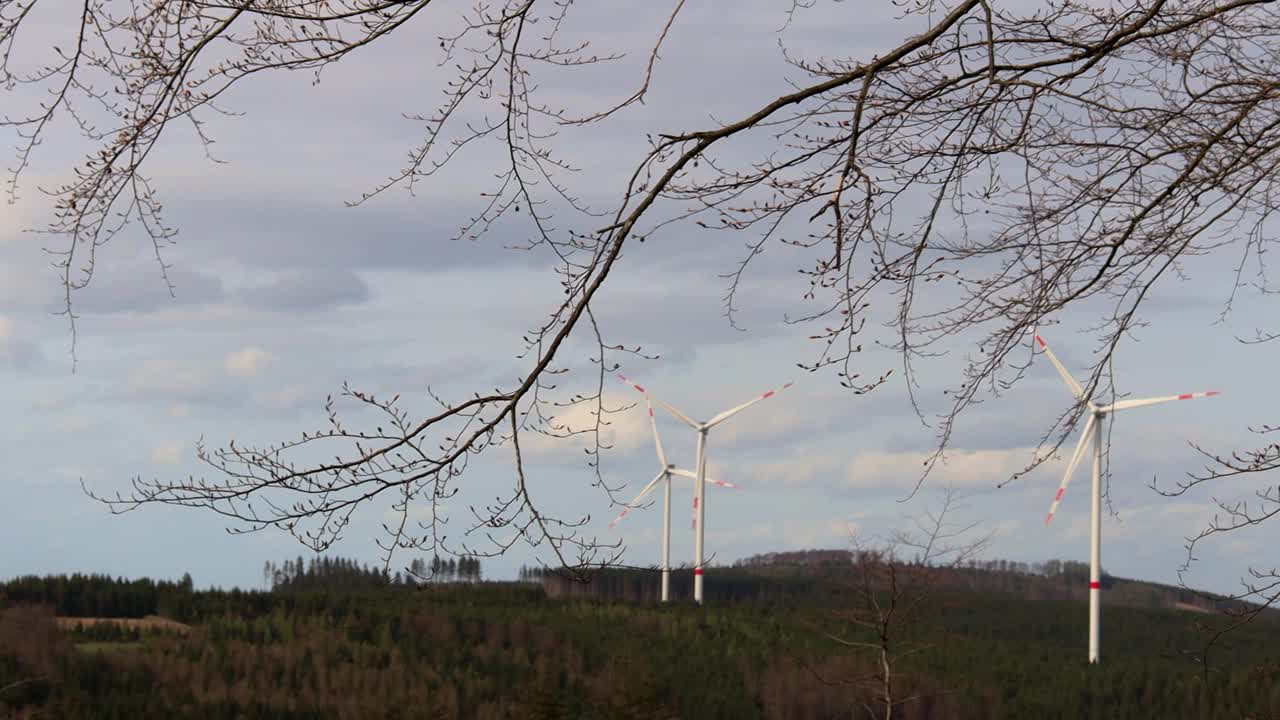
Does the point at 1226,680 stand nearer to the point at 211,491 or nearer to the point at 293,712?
the point at 293,712

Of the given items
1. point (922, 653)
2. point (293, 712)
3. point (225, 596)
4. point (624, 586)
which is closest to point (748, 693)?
point (922, 653)

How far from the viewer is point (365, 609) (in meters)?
29.8

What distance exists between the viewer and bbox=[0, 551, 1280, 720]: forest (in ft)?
65.3

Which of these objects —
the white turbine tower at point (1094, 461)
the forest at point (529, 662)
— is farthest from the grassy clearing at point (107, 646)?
the white turbine tower at point (1094, 461)

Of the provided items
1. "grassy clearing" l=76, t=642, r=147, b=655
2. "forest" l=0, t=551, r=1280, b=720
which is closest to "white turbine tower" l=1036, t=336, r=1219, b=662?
"forest" l=0, t=551, r=1280, b=720

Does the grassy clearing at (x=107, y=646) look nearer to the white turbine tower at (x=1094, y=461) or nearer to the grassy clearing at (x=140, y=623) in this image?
the grassy clearing at (x=140, y=623)

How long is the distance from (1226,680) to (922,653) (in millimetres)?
6747

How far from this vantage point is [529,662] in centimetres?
2723

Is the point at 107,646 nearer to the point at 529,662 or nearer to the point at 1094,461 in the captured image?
the point at 529,662

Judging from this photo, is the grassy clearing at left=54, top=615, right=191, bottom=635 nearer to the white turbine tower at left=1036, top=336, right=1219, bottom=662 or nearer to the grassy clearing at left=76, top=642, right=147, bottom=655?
the grassy clearing at left=76, top=642, right=147, bottom=655

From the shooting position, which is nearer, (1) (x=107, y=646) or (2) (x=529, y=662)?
(1) (x=107, y=646)

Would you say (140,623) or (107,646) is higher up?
(140,623)

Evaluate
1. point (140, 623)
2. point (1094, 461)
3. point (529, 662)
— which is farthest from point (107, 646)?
point (1094, 461)

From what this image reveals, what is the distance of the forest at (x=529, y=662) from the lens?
19.9m
